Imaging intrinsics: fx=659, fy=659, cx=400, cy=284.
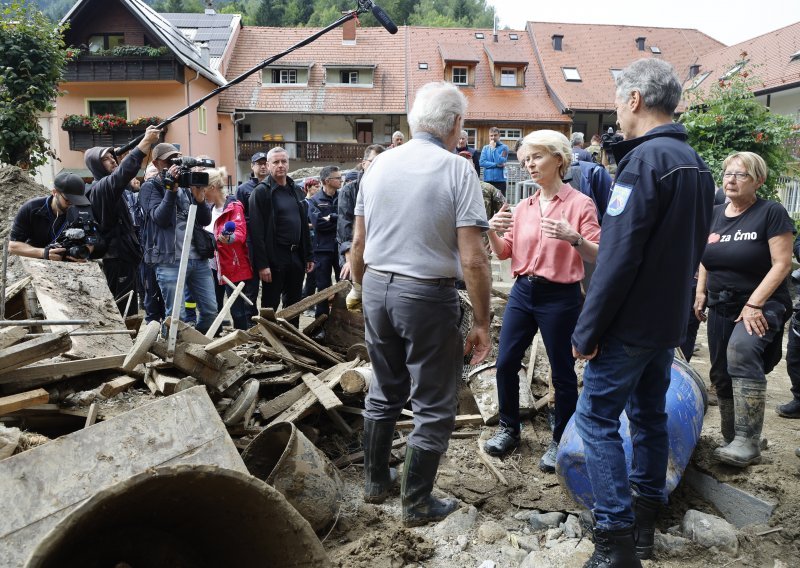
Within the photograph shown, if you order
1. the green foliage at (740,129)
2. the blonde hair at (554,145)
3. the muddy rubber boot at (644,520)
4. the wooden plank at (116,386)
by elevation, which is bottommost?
the muddy rubber boot at (644,520)

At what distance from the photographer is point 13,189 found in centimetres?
1002

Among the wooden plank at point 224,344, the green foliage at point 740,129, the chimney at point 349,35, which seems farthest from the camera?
the chimney at point 349,35

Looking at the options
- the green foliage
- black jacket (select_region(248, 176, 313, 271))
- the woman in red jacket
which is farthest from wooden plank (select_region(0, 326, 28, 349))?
the green foliage

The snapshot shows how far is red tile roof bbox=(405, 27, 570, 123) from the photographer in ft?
108

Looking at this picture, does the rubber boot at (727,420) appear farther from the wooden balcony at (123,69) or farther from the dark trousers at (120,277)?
the wooden balcony at (123,69)

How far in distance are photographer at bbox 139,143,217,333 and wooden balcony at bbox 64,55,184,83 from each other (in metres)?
24.7

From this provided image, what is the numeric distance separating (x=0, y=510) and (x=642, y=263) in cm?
262

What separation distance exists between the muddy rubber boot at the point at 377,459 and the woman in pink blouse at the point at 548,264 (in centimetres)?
101

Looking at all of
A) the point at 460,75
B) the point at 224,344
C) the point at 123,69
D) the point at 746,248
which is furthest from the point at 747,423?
the point at 460,75

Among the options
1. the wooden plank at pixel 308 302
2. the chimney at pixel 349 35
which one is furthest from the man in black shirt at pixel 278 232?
the chimney at pixel 349 35

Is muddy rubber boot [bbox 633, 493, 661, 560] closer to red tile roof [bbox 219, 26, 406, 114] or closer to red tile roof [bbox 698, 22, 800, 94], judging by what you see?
red tile roof [bbox 698, 22, 800, 94]

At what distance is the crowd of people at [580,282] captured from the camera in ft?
9.05

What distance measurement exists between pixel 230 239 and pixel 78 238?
164 cm

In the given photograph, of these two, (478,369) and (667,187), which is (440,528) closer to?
(667,187)
